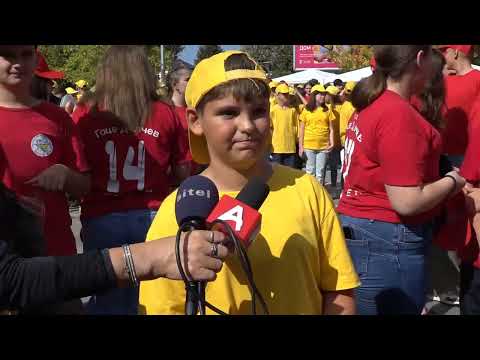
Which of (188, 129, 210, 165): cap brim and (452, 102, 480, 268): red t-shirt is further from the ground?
(188, 129, 210, 165): cap brim

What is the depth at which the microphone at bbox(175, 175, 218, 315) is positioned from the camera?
140 cm

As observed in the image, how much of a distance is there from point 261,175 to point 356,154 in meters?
1.08

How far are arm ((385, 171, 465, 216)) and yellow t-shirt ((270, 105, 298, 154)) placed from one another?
29.0 feet

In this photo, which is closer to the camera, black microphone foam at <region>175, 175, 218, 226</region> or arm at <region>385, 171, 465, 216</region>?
black microphone foam at <region>175, 175, 218, 226</region>

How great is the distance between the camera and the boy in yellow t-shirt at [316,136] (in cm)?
1165

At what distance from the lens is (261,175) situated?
203 cm

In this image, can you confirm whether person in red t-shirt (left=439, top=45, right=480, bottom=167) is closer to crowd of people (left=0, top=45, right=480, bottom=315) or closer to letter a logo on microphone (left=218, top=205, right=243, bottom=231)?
crowd of people (left=0, top=45, right=480, bottom=315)

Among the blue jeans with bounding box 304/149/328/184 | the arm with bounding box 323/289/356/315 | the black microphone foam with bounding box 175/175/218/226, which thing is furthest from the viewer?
the blue jeans with bounding box 304/149/328/184

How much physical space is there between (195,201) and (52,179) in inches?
65.0

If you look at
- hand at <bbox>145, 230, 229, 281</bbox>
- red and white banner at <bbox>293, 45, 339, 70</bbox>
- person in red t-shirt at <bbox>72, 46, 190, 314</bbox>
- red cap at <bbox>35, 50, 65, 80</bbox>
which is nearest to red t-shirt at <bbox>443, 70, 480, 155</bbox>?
person in red t-shirt at <bbox>72, 46, 190, 314</bbox>
